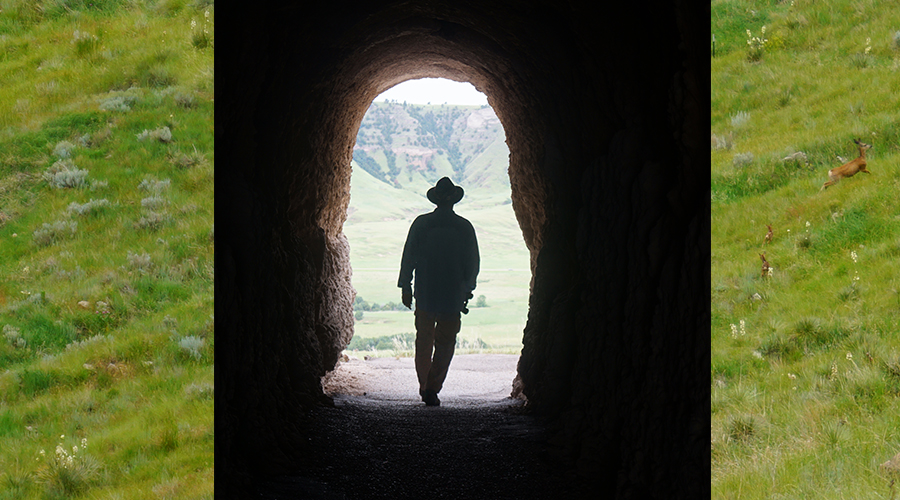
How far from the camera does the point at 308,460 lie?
4.79 metres

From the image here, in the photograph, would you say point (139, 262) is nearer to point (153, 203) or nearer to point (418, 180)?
point (153, 203)

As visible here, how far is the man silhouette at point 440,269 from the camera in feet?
23.1

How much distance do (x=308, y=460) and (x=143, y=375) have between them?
577 centimetres

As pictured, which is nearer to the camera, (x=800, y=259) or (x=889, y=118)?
(x=800, y=259)

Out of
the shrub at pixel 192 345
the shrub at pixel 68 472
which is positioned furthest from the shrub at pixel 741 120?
the shrub at pixel 68 472

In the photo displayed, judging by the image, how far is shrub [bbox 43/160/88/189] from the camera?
488 inches

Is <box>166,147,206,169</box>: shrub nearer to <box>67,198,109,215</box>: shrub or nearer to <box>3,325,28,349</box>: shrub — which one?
<box>67,198,109,215</box>: shrub

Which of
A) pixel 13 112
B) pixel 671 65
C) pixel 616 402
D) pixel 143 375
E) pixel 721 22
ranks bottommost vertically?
pixel 143 375

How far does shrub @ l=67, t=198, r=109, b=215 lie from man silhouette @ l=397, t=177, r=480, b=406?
762 cm

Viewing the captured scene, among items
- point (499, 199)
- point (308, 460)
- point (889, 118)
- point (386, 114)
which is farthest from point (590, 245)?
point (386, 114)

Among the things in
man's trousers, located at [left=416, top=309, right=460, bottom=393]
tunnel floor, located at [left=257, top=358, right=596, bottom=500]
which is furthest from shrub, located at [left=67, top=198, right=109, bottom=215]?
tunnel floor, located at [left=257, top=358, right=596, bottom=500]

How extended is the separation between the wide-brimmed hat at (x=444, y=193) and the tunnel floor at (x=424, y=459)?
2.24 metres

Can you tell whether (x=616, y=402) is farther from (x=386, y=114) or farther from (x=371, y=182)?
(x=386, y=114)

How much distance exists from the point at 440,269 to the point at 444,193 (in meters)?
0.81
